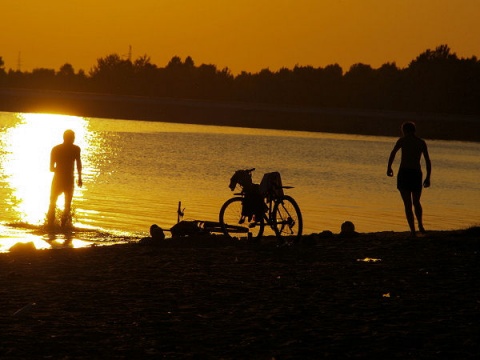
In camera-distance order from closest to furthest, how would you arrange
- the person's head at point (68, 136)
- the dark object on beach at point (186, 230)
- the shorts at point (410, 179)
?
1. the shorts at point (410, 179)
2. the dark object on beach at point (186, 230)
3. the person's head at point (68, 136)

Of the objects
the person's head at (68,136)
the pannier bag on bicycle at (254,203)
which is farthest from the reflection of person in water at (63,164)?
the pannier bag on bicycle at (254,203)

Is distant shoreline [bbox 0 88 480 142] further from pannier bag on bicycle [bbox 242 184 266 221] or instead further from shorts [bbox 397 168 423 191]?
pannier bag on bicycle [bbox 242 184 266 221]

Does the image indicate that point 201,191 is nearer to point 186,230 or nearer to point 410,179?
point 186,230

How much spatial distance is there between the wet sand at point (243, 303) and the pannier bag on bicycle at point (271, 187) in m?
0.95

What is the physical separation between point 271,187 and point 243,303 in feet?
16.1

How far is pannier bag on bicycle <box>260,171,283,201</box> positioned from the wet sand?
95cm

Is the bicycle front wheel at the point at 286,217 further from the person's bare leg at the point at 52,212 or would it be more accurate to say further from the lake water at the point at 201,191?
the person's bare leg at the point at 52,212

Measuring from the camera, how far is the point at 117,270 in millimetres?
10797

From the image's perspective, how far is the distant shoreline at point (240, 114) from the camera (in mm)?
120875

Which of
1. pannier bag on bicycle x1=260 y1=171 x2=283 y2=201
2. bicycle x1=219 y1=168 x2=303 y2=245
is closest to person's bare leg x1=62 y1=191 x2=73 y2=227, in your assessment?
bicycle x1=219 y1=168 x2=303 y2=245

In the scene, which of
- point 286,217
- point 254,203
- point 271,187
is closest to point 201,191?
point 286,217

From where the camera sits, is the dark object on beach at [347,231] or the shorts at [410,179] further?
the dark object on beach at [347,231]

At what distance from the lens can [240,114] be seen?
142 m

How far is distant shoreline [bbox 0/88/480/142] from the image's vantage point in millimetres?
120875
